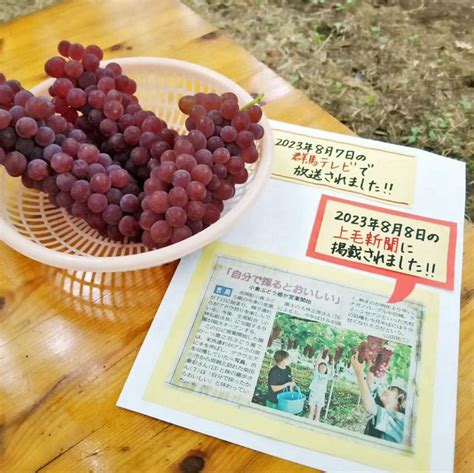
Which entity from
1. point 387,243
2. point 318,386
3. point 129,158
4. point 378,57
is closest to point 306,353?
point 318,386

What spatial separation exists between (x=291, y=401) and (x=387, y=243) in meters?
0.25

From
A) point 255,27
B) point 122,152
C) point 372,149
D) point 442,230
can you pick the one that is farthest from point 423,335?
point 255,27

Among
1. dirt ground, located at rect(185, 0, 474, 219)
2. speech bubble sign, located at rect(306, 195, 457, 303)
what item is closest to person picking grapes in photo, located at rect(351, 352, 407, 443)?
speech bubble sign, located at rect(306, 195, 457, 303)

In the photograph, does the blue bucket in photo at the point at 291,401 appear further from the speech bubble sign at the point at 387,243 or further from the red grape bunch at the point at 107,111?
the red grape bunch at the point at 107,111

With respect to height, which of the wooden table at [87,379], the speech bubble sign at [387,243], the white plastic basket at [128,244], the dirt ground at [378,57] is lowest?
the dirt ground at [378,57]

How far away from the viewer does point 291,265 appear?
64cm

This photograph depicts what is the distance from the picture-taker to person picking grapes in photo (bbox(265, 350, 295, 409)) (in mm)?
532

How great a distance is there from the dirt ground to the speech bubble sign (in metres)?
0.45

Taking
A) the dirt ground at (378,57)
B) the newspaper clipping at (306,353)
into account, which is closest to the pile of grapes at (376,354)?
the newspaper clipping at (306,353)

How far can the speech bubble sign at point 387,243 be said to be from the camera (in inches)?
24.7

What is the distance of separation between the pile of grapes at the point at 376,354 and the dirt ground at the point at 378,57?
23.8 inches

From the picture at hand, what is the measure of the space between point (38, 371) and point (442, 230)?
0.52 meters

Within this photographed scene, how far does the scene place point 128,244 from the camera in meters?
0.62

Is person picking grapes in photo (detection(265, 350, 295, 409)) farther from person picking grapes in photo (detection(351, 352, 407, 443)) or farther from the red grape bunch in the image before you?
the red grape bunch
